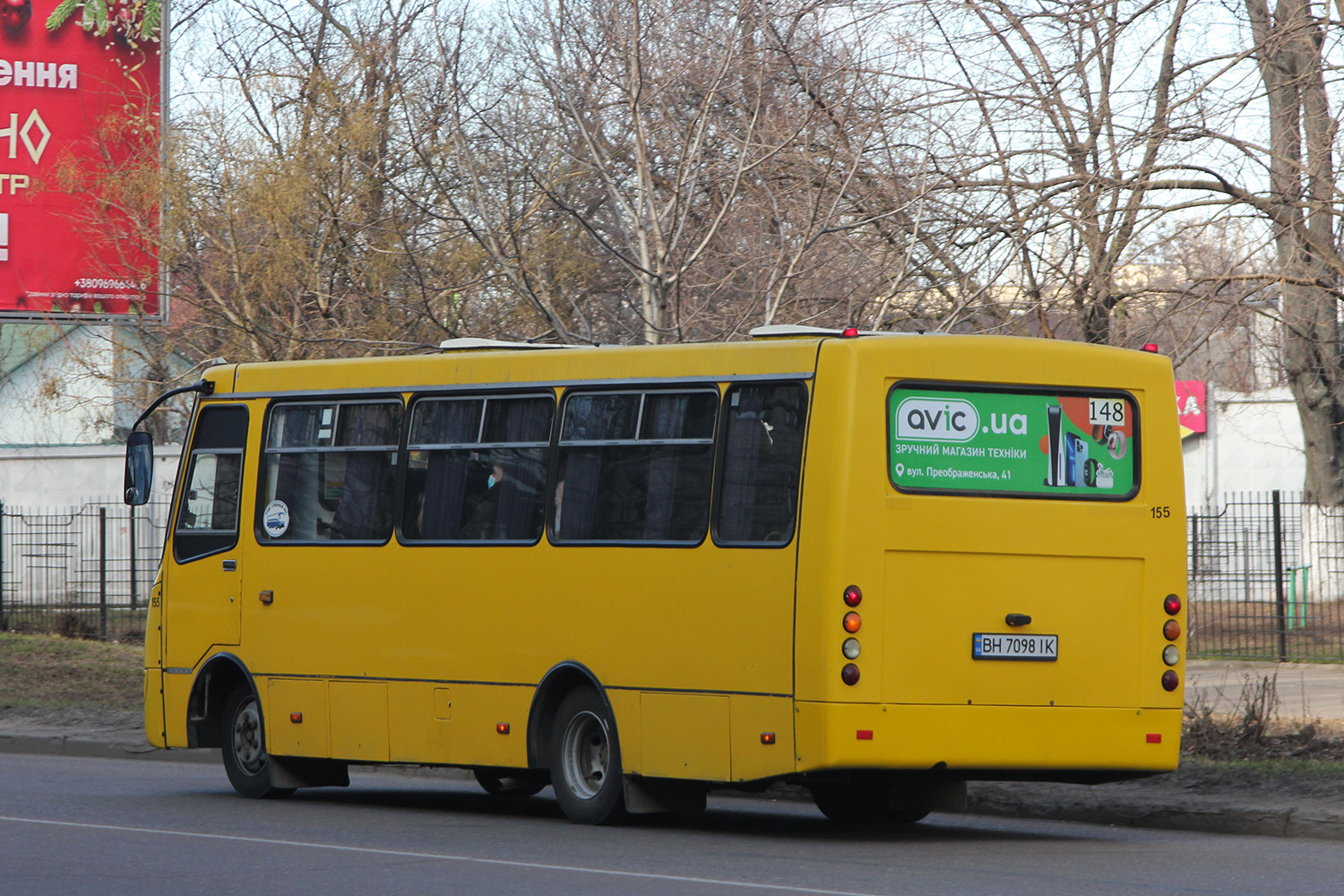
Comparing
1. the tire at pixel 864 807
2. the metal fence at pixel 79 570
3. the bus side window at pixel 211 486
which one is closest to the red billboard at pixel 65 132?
the metal fence at pixel 79 570

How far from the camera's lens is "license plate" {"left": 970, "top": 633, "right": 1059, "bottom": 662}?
34.0 feet

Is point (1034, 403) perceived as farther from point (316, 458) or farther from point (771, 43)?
point (771, 43)

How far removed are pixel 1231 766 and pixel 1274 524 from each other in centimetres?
871

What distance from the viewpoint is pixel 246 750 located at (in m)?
13.6

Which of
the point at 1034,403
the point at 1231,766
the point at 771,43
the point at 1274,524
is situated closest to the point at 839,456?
the point at 1034,403

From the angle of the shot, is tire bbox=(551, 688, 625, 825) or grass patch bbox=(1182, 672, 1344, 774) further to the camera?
grass patch bbox=(1182, 672, 1344, 774)

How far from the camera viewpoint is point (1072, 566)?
417 inches

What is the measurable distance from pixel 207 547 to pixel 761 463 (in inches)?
196

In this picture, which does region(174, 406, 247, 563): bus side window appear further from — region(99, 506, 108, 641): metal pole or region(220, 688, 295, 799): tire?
region(99, 506, 108, 641): metal pole

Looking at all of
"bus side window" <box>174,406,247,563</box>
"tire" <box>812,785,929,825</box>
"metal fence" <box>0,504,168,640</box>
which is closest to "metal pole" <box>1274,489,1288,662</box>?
"tire" <box>812,785,929,825</box>

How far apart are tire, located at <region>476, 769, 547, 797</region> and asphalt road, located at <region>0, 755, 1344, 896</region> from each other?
5.8 inches

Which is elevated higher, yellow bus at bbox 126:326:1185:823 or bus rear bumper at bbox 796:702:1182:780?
yellow bus at bbox 126:326:1185:823

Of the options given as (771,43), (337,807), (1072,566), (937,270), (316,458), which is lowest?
(337,807)

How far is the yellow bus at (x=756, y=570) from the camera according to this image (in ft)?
33.5
